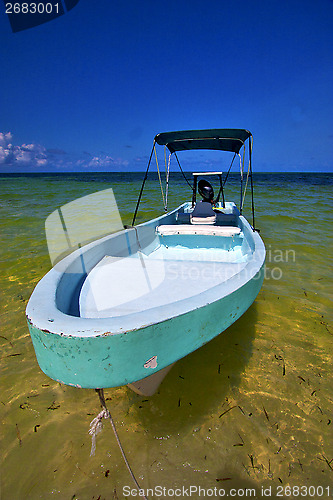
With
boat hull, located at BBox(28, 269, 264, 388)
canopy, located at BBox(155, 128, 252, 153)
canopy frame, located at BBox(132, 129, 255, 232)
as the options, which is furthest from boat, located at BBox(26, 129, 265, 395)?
canopy, located at BBox(155, 128, 252, 153)

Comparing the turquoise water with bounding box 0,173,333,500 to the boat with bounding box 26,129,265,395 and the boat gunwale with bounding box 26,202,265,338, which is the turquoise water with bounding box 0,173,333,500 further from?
the boat gunwale with bounding box 26,202,265,338

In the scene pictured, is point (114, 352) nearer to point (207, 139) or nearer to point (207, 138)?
point (207, 138)

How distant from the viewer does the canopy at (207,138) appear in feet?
16.1

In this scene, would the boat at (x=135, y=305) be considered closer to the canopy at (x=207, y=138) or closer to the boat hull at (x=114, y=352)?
the boat hull at (x=114, y=352)

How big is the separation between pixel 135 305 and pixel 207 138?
4510mm

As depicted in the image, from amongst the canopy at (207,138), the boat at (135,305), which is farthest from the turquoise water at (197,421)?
the canopy at (207,138)

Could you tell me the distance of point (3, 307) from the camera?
3.94 metres

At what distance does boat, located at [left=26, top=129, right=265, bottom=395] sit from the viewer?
4.64 feet

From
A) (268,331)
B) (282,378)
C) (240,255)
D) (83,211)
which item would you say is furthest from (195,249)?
→ (83,211)

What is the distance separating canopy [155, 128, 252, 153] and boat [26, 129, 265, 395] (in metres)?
2.07

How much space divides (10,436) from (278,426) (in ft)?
7.70

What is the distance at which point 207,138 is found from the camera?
539cm

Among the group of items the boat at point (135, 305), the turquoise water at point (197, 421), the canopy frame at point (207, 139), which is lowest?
the turquoise water at point (197, 421)

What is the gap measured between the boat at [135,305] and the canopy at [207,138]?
6.80 ft
